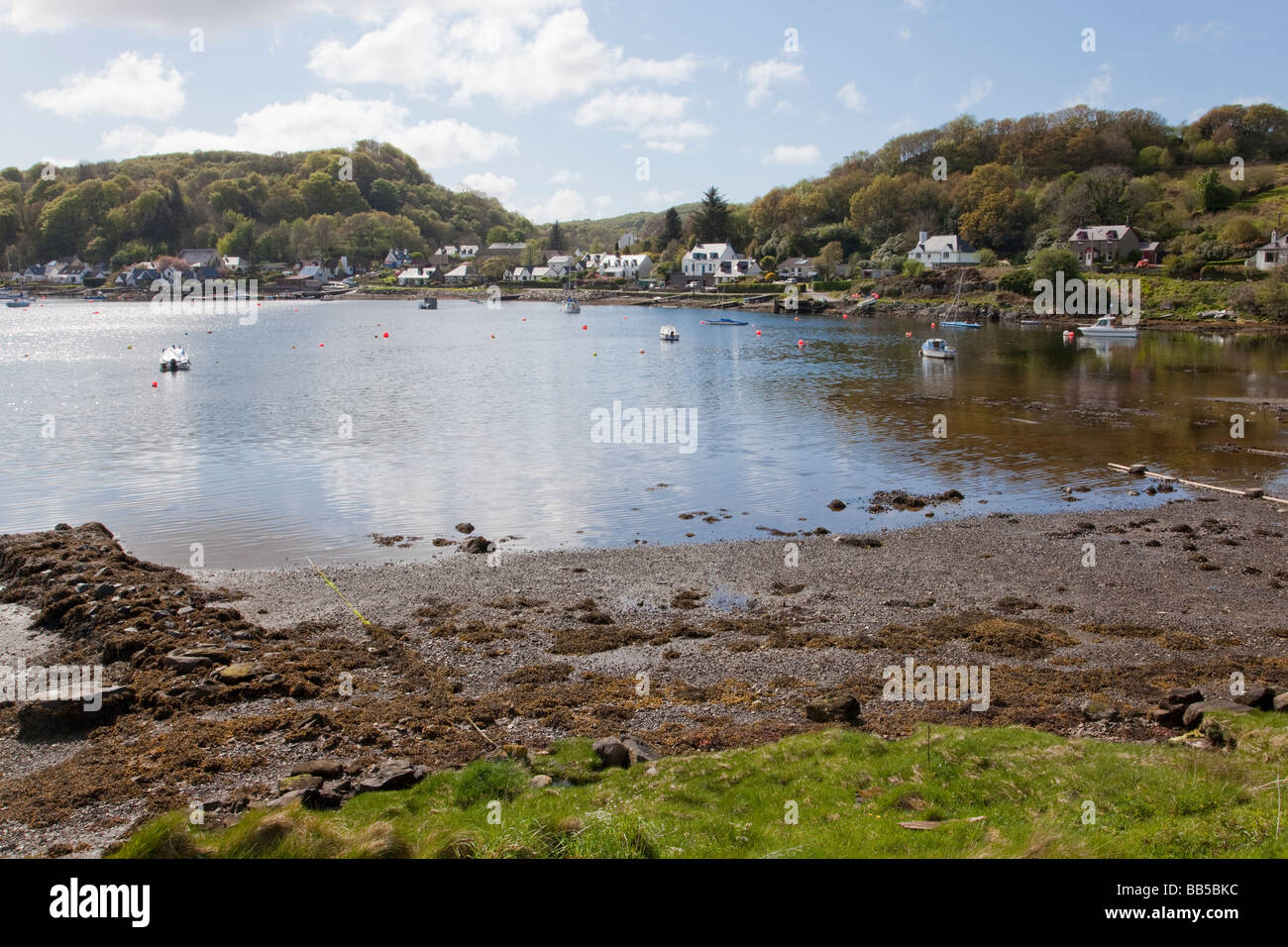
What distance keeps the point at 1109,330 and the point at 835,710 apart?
273 feet

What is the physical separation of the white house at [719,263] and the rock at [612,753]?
149 metres

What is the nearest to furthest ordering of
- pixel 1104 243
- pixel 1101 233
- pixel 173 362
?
pixel 173 362, pixel 1104 243, pixel 1101 233

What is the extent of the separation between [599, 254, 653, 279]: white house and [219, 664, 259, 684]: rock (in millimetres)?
167210

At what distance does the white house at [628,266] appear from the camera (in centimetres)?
17738

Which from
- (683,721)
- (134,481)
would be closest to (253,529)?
(134,481)

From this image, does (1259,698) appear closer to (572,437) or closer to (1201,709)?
(1201,709)

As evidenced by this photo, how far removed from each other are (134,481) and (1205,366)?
209ft

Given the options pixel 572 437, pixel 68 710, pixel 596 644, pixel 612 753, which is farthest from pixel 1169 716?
pixel 572 437

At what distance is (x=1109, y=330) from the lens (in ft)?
272

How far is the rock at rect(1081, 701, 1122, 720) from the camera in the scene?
1238 centimetres

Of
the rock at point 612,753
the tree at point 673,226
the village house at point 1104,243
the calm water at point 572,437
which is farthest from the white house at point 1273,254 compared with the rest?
the rock at point 612,753
